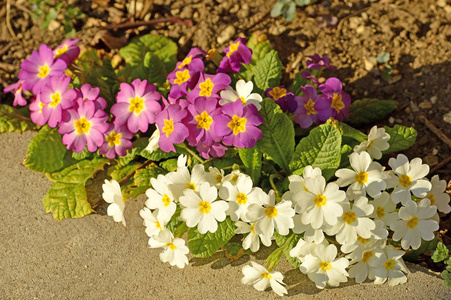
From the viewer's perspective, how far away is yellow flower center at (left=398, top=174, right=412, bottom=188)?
227cm

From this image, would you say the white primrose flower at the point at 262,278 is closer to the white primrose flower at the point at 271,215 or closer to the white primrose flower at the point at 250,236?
the white primrose flower at the point at 250,236

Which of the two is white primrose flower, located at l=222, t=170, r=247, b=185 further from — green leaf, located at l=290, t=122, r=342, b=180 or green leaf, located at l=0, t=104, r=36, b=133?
green leaf, located at l=0, t=104, r=36, b=133

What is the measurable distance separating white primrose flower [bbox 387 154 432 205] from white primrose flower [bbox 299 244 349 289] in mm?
392

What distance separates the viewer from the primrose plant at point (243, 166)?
2.21m

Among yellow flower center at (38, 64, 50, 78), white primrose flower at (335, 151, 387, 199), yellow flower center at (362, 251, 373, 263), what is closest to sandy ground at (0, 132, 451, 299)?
yellow flower center at (362, 251, 373, 263)

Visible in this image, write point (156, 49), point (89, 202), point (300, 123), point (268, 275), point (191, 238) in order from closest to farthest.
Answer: point (268, 275) → point (191, 238) → point (300, 123) → point (89, 202) → point (156, 49)

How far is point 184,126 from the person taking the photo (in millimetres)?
2424

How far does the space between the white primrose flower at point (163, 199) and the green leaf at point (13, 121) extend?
121cm

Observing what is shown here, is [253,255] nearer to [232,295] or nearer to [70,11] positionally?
[232,295]

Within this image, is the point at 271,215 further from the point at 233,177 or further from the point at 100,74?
the point at 100,74

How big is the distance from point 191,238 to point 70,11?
2.14m

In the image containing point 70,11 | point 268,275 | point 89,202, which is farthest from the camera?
point 70,11

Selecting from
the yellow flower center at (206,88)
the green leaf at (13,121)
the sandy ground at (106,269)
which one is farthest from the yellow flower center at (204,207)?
the green leaf at (13,121)

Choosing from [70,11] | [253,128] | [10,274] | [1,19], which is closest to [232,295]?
[253,128]
